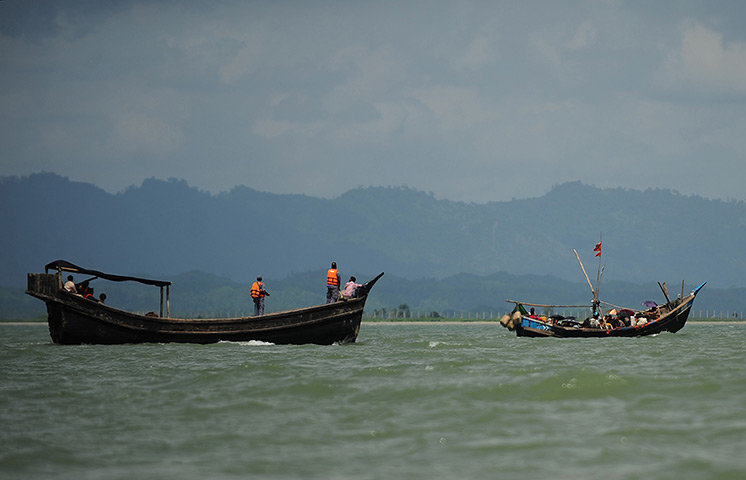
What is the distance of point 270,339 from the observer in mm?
31844

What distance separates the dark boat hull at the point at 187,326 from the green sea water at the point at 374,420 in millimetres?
6347

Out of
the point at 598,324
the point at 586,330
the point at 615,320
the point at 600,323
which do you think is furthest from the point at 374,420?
the point at 615,320

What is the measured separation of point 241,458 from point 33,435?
379 cm

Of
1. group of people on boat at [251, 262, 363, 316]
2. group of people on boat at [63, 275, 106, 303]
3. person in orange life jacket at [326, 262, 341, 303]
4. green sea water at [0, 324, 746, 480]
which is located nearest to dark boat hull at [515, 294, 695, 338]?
group of people on boat at [251, 262, 363, 316]

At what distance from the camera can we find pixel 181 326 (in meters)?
31.6

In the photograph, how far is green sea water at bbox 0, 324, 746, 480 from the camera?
11.7 metres

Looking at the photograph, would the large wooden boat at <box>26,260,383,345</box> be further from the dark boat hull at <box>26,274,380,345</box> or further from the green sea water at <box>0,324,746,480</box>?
the green sea water at <box>0,324,746,480</box>

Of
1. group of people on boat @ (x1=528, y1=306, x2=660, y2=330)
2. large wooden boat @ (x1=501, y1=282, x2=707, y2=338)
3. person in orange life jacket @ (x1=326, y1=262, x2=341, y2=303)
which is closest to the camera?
person in orange life jacket @ (x1=326, y1=262, x2=341, y2=303)

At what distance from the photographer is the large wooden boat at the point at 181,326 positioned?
102 feet

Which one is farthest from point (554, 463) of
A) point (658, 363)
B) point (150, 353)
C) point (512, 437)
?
point (150, 353)

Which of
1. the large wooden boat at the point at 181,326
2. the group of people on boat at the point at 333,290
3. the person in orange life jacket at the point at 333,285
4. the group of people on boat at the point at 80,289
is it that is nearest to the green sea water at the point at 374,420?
the large wooden boat at the point at 181,326

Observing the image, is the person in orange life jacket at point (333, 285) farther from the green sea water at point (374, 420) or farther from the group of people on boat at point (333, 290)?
the green sea water at point (374, 420)

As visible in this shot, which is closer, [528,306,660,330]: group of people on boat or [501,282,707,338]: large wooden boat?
[501,282,707,338]: large wooden boat

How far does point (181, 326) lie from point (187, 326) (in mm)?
209
